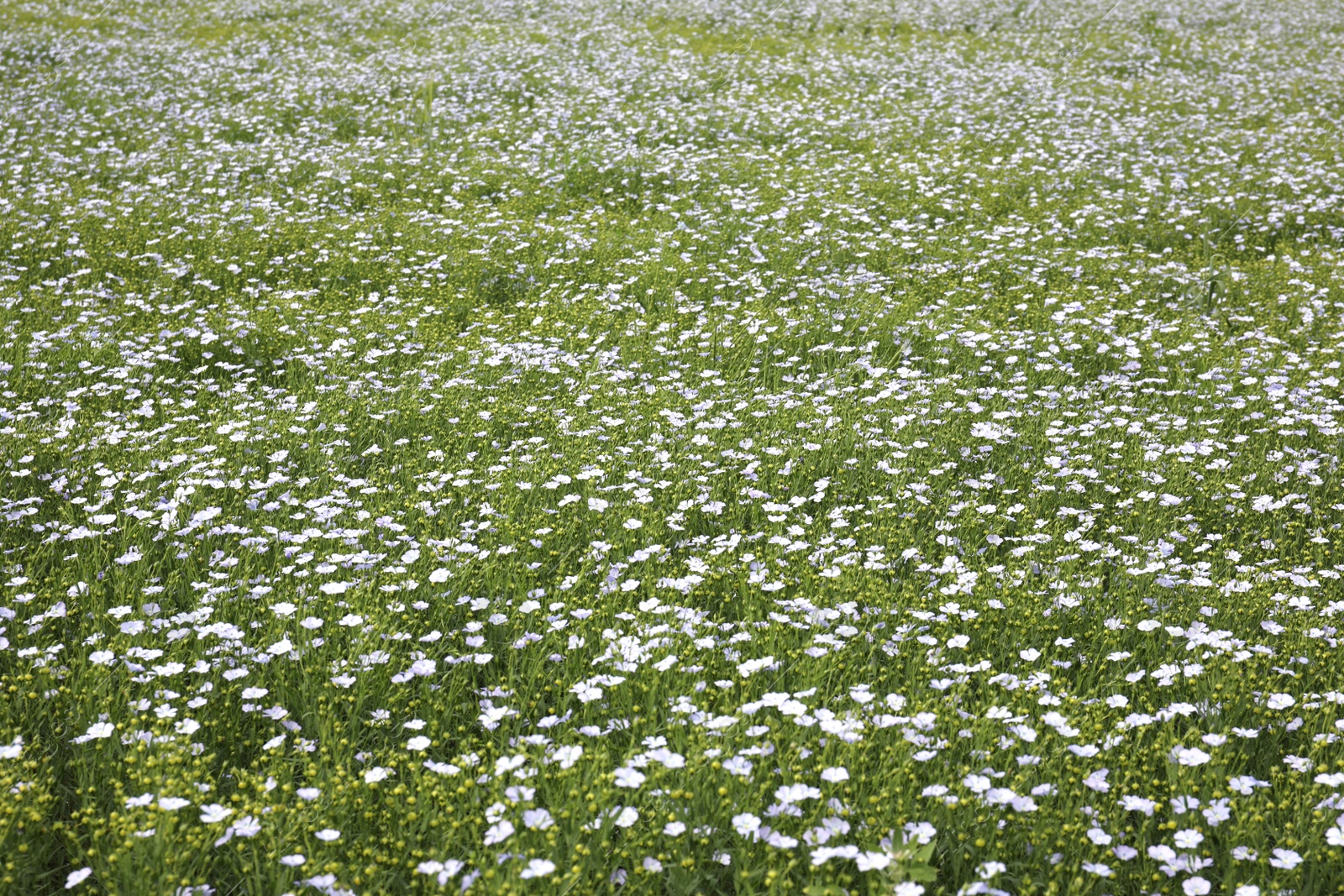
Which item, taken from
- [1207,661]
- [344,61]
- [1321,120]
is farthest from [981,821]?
[344,61]

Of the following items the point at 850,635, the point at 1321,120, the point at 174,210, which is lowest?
the point at 174,210

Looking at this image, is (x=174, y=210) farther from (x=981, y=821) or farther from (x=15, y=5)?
(x=15, y=5)

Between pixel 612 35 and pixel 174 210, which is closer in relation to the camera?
pixel 174 210

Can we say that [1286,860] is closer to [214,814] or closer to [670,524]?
[670,524]

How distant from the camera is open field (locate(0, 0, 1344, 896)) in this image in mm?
2750

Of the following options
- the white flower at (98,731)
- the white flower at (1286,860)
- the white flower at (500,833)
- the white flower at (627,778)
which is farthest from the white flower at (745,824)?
the white flower at (98,731)

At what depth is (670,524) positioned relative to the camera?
4383 millimetres

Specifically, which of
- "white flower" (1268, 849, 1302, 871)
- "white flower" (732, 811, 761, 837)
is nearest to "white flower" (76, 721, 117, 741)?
"white flower" (732, 811, 761, 837)

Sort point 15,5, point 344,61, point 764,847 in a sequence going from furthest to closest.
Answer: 1. point 15,5
2. point 344,61
3. point 764,847

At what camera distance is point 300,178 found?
11039 millimetres

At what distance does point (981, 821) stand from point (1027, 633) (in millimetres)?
1110

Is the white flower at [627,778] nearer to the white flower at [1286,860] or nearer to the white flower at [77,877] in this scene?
the white flower at [77,877]

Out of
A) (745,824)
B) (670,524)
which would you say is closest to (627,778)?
(745,824)

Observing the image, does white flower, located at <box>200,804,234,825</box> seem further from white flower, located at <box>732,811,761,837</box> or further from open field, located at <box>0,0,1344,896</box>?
white flower, located at <box>732,811,761,837</box>
